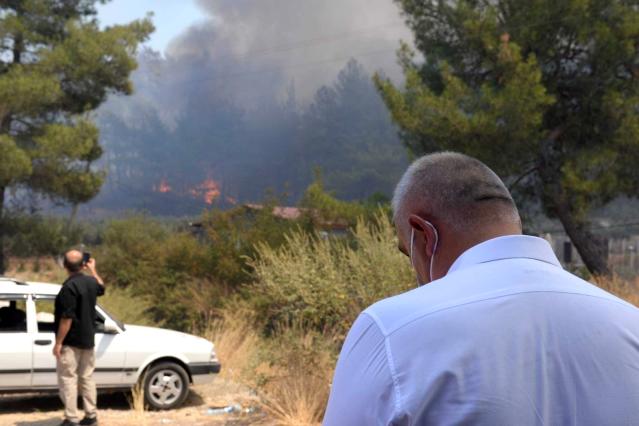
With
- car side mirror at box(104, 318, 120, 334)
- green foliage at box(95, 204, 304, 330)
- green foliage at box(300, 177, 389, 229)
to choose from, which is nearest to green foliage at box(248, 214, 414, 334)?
car side mirror at box(104, 318, 120, 334)

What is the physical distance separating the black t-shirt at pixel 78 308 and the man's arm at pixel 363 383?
7202mm

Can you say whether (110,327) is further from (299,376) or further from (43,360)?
(299,376)

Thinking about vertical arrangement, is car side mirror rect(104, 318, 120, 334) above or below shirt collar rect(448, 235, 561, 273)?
below

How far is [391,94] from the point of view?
22.8 metres

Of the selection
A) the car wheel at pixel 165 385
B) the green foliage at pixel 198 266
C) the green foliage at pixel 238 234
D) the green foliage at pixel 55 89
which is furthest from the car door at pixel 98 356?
the green foliage at pixel 55 89

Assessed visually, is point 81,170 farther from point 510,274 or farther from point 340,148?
point 340,148

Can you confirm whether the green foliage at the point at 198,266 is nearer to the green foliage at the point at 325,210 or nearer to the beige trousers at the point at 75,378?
the green foliage at the point at 325,210

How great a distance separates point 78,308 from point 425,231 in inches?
279

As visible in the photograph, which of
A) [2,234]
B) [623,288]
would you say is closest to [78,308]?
[623,288]

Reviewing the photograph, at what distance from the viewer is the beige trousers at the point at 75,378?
27.8 ft

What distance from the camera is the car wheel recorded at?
9.69 metres

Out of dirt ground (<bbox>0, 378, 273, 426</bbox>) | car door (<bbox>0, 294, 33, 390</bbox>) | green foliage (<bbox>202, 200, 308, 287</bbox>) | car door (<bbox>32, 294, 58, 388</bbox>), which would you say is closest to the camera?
dirt ground (<bbox>0, 378, 273, 426</bbox>)

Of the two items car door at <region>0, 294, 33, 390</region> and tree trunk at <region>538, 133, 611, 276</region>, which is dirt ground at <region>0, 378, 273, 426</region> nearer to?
car door at <region>0, 294, 33, 390</region>

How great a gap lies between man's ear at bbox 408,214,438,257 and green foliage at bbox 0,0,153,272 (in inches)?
940
